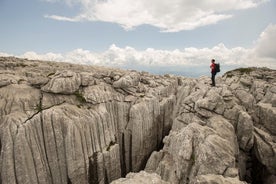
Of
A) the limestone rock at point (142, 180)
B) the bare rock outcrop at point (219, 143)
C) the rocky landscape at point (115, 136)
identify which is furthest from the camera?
the rocky landscape at point (115, 136)

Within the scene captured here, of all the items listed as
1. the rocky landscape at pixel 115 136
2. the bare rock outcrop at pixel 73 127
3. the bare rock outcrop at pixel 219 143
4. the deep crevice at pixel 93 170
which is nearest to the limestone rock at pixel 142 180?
the rocky landscape at pixel 115 136

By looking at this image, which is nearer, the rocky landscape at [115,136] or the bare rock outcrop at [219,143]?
the bare rock outcrop at [219,143]

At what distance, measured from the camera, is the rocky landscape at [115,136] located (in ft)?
111

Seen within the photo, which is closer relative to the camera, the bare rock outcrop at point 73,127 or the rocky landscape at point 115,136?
the rocky landscape at point 115,136

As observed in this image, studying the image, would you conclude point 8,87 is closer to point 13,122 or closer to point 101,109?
point 13,122

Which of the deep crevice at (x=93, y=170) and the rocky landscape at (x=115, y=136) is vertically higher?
the rocky landscape at (x=115, y=136)

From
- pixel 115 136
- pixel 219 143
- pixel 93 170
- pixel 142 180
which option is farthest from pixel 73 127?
pixel 219 143

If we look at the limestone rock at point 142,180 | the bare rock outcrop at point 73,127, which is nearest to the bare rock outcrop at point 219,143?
the limestone rock at point 142,180

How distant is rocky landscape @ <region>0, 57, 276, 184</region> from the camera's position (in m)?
33.8

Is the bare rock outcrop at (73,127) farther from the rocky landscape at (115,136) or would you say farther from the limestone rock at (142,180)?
the limestone rock at (142,180)

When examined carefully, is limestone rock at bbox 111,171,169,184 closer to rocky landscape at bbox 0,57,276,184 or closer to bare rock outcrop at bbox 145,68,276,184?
rocky landscape at bbox 0,57,276,184

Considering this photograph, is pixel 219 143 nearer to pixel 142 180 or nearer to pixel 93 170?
pixel 142 180

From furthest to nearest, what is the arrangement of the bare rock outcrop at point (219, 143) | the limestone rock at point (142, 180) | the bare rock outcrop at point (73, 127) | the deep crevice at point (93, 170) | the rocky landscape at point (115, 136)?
1. the deep crevice at point (93, 170)
2. the bare rock outcrop at point (73, 127)
3. the rocky landscape at point (115, 136)
4. the bare rock outcrop at point (219, 143)
5. the limestone rock at point (142, 180)

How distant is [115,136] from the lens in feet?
165
